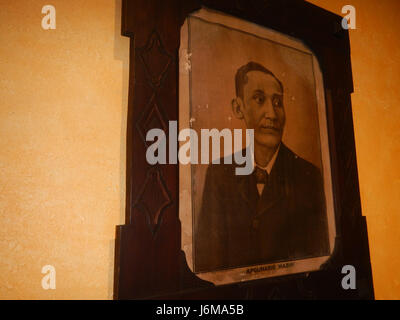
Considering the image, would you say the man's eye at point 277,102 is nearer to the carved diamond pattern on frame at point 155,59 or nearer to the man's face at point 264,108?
the man's face at point 264,108

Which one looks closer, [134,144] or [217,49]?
[134,144]

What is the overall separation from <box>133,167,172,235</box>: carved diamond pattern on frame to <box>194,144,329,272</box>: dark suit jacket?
0.44 ft

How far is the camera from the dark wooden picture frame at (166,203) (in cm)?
80

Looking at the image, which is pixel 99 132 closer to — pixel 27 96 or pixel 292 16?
pixel 27 96

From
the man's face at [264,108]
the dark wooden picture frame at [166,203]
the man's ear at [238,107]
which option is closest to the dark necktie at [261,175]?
the man's face at [264,108]

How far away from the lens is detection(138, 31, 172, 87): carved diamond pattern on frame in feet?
2.93

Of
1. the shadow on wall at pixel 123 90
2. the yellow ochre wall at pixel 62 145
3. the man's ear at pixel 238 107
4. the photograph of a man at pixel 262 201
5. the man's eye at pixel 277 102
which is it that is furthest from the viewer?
the man's eye at pixel 277 102

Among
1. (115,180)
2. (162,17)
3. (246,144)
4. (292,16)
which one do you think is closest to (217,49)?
(162,17)

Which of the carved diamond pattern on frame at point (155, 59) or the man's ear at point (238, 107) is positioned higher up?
the carved diamond pattern on frame at point (155, 59)

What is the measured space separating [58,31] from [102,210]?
578 mm

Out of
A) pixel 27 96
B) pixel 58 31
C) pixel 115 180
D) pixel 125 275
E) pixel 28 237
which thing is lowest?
pixel 125 275

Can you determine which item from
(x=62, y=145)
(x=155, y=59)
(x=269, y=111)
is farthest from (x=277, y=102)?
(x=62, y=145)

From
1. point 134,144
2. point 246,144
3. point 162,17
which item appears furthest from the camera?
point 246,144

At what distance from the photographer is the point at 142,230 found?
31.7 inches
